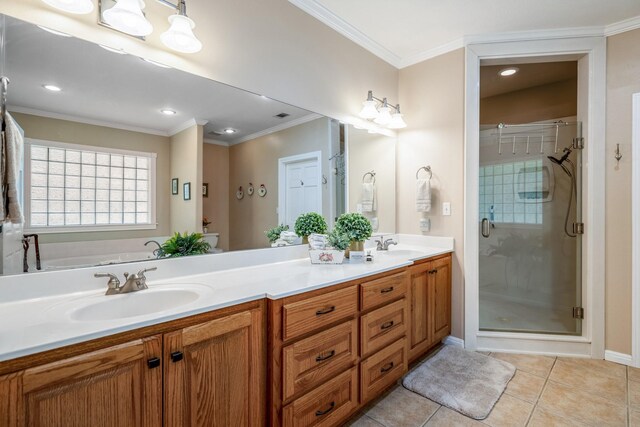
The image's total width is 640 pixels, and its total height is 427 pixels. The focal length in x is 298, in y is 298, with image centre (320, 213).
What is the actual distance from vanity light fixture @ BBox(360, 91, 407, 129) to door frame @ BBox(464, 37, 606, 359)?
0.57 metres

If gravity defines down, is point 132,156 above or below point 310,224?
above

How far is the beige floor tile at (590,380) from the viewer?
193cm

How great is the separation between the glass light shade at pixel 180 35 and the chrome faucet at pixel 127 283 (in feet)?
3.56

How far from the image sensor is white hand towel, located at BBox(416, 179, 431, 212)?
2662mm

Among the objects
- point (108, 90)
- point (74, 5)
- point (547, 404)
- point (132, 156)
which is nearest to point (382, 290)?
point (547, 404)

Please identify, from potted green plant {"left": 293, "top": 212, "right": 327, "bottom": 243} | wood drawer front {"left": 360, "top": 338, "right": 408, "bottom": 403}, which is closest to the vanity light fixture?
potted green plant {"left": 293, "top": 212, "right": 327, "bottom": 243}

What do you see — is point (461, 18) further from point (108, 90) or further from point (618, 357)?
point (618, 357)

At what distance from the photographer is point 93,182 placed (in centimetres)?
132

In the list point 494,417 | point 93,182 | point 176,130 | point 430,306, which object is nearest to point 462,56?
point 430,306

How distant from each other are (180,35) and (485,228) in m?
2.86

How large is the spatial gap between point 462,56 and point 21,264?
3201 millimetres

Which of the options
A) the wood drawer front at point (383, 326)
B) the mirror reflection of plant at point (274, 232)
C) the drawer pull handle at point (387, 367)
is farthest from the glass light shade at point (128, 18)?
the drawer pull handle at point (387, 367)

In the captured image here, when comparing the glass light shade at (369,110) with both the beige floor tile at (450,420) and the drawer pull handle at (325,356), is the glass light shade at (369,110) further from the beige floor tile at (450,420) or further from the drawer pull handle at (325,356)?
the beige floor tile at (450,420)

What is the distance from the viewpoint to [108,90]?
1.37m
